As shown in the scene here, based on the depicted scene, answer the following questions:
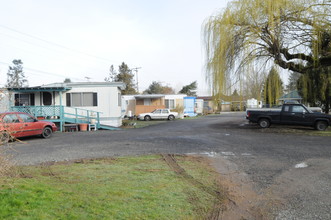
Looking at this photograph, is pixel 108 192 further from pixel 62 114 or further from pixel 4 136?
pixel 62 114

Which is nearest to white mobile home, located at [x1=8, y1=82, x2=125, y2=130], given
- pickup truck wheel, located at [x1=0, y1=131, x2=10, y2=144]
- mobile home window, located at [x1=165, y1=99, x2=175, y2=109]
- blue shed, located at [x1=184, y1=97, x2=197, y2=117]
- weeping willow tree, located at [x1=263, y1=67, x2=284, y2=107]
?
weeping willow tree, located at [x1=263, y1=67, x2=284, y2=107]

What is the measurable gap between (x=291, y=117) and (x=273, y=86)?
3631 millimetres

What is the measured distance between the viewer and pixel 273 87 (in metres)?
12.3

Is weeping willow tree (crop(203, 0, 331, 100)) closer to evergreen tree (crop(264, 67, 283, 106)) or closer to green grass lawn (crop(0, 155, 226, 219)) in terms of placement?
evergreen tree (crop(264, 67, 283, 106))

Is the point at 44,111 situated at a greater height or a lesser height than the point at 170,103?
lesser

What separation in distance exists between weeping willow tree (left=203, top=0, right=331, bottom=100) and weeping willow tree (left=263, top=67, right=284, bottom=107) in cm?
50

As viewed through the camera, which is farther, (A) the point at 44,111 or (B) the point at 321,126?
(A) the point at 44,111

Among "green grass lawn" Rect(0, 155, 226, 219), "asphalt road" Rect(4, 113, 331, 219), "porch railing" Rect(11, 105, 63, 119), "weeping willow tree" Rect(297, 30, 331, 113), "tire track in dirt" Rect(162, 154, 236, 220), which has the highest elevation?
"weeping willow tree" Rect(297, 30, 331, 113)

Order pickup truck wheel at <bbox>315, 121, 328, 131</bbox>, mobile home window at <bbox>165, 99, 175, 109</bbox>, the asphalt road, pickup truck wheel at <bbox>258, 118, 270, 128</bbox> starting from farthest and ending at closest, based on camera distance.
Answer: mobile home window at <bbox>165, 99, 175, 109</bbox>
pickup truck wheel at <bbox>258, 118, 270, 128</bbox>
pickup truck wheel at <bbox>315, 121, 328, 131</bbox>
the asphalt road

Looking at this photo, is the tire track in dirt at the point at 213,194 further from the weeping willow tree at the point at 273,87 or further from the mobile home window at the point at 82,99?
the mobile home window at the point at 82,99

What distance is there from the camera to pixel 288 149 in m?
8.90

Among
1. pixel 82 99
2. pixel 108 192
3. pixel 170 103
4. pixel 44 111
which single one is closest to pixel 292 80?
pixel 108 192

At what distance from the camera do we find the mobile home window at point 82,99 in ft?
60.2

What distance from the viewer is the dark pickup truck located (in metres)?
14.2
